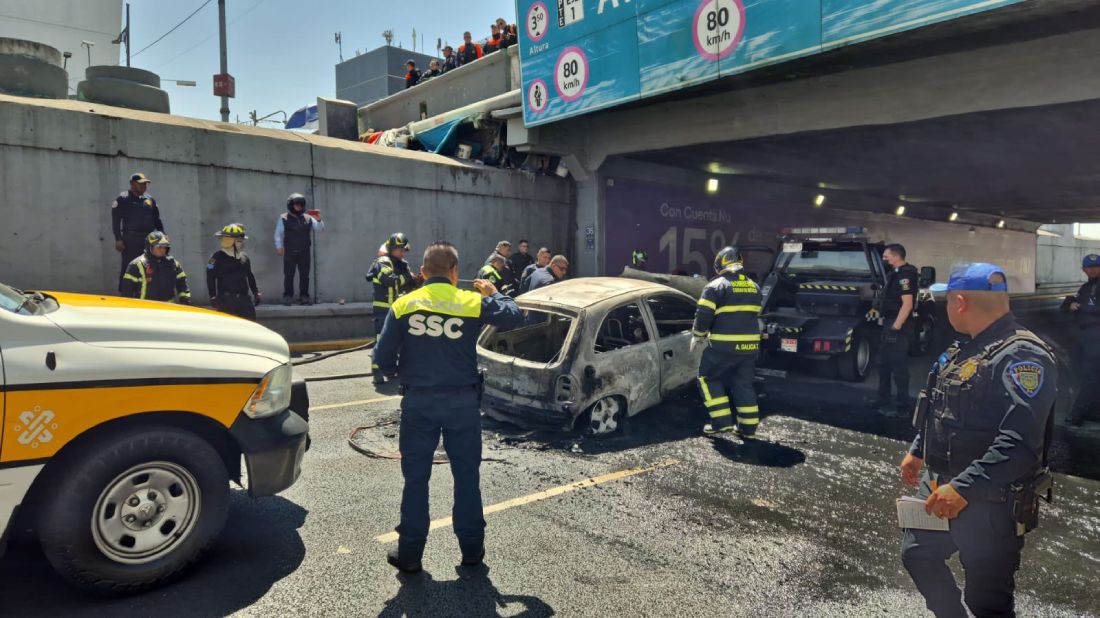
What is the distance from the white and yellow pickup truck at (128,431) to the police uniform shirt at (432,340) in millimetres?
682

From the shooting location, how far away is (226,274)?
7934 millimetres

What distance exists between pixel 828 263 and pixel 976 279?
26.1ft

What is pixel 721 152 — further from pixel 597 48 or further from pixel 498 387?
pixel 498 387

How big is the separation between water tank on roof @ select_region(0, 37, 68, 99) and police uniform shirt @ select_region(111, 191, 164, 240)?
11.9ft

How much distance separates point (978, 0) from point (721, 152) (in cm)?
790

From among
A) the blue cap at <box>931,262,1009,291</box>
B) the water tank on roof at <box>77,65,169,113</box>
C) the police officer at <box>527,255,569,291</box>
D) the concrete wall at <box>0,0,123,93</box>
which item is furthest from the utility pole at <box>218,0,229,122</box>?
the concrete wall at <box>0,0,123,93</box>

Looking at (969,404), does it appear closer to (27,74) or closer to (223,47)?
(27,74)

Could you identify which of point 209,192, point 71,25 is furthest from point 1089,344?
point 71,25

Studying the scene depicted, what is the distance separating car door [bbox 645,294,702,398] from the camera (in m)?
6.47

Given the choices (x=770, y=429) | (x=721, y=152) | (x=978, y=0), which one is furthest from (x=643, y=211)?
(x=770, y=429)

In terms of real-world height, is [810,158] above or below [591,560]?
above

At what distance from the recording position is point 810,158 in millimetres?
15594

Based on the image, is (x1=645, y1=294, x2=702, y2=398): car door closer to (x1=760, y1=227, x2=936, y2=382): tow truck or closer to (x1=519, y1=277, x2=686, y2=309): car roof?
(x1=519, y1=277, x2=686, y2=309): car roof

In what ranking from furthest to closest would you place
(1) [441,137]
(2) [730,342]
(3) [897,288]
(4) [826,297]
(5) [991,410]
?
(1) [441,137]
(4) [826,297]
(3) [897,288]
(2) [730,342]
(5) [991,410]
